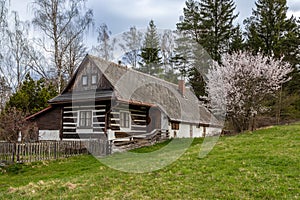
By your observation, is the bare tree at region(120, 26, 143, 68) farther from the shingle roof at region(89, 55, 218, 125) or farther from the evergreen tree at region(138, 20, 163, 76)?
the shingle roof at region(89, 55, 218, 125)

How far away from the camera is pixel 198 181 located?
8922 mm

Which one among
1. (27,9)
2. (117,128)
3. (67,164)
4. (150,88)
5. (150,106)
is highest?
(27,9)

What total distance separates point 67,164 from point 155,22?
3369 centimetres

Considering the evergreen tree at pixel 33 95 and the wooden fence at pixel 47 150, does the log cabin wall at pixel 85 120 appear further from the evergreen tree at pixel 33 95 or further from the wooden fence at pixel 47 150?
the evergreen tree at pixel 33 95

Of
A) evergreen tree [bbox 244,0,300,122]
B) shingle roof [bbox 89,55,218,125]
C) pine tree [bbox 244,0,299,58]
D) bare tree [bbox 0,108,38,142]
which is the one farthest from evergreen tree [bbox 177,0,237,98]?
bare tree [bbox 0,108,38,142]

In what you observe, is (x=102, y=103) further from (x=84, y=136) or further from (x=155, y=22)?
(x=155, y=22)

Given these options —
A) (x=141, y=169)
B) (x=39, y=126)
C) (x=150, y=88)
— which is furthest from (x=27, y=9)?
(x=141, y=169)

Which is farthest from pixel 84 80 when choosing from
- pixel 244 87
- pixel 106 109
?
pixel 244 87

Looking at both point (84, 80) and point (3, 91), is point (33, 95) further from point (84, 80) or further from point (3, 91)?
point (3, 91)

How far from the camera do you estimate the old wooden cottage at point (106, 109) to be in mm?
19672

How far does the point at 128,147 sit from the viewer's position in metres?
18.8

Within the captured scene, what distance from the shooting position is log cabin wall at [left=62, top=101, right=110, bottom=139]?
1975 cm

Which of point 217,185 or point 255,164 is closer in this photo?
point 217,185

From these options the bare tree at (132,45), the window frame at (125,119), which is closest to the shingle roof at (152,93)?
the window frame at (125,119)
